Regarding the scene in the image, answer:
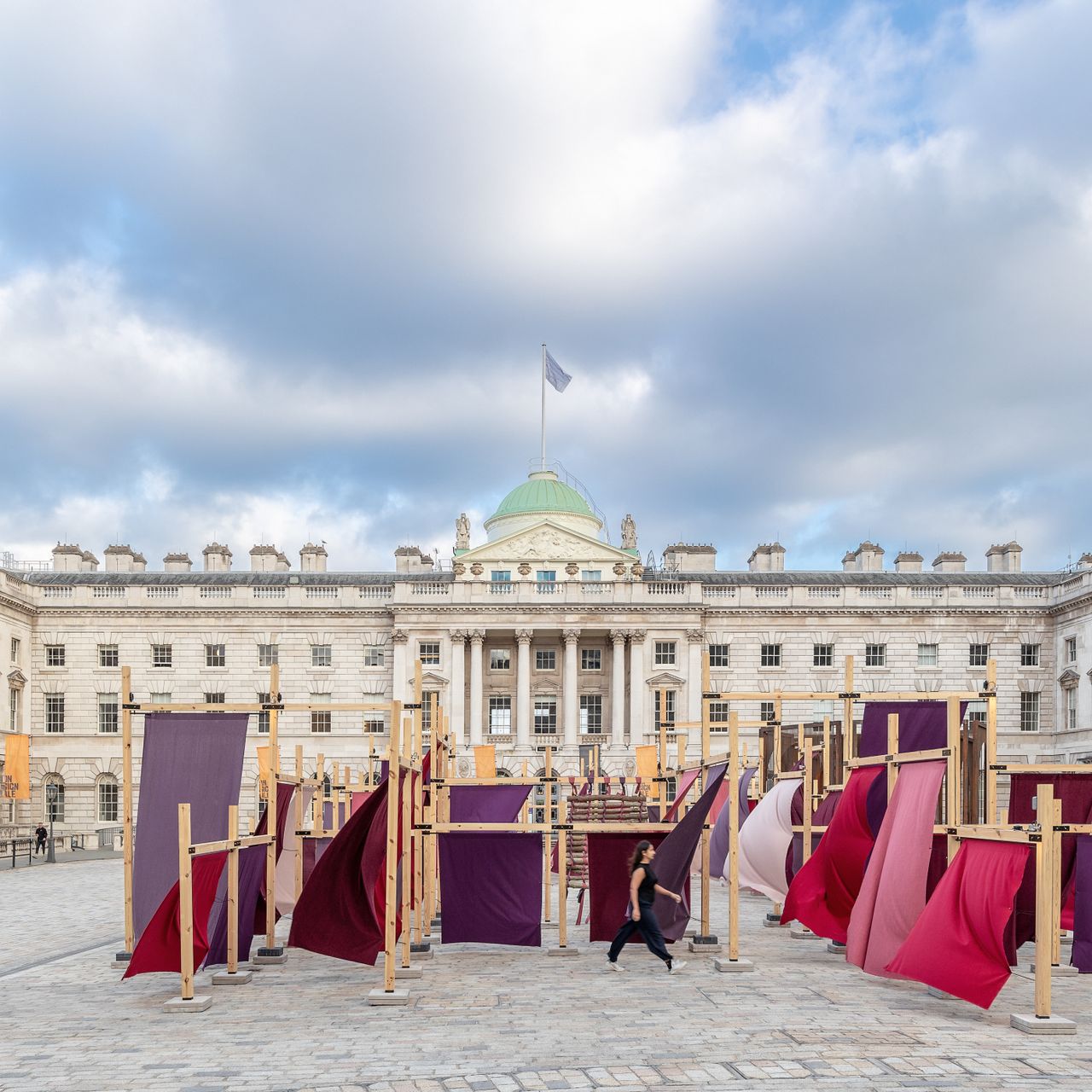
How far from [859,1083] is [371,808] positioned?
292 inches

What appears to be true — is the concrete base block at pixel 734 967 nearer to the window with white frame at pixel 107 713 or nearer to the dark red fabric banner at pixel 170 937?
the dark red fabric banner at pixel 170 937

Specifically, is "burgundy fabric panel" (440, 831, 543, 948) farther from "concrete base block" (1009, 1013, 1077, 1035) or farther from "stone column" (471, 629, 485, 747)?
"stone column" (471, 629, 485, 747)

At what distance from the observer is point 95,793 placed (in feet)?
201

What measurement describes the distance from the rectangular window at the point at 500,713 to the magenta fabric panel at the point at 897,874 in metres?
46.9

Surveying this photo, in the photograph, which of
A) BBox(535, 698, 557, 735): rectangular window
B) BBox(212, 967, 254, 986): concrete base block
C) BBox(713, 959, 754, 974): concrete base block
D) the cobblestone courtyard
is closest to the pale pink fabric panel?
the cobblestone courtyard

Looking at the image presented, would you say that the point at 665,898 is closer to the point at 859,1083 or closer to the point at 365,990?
the point at 365,990

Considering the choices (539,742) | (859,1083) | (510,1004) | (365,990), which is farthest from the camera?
(539,742)

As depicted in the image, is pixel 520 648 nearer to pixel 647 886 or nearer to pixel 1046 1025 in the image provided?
pixel 647 886

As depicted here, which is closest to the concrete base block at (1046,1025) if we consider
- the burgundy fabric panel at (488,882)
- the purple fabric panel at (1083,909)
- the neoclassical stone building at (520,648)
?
the purple fabric panel at (1083,909)

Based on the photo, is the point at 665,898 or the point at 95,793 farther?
the point at 95,793

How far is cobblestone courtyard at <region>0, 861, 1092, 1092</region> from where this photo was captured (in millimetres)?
10641

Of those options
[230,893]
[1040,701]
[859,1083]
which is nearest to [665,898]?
[230,893]

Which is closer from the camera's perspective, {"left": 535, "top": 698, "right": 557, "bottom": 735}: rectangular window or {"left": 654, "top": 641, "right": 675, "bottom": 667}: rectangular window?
{"left": 654, "top": 641, "right": 675, "bottom": 667}: rectangular window

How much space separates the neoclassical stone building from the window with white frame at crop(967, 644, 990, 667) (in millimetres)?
99
